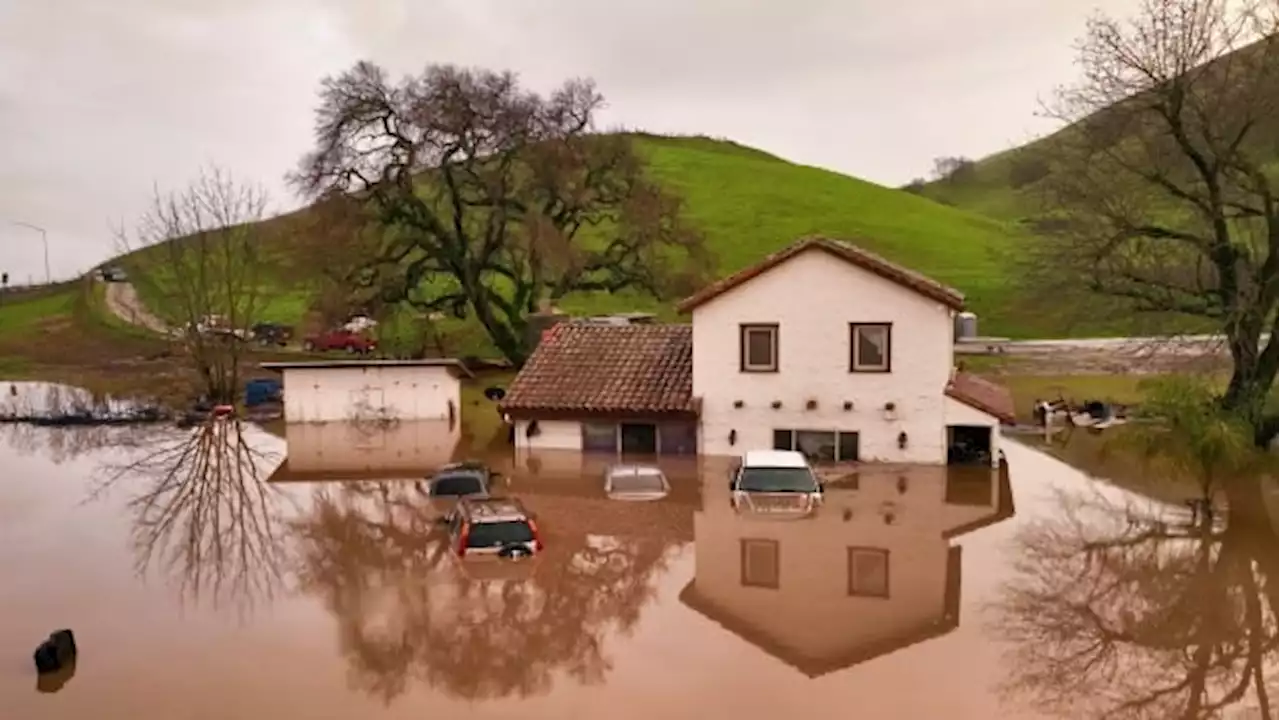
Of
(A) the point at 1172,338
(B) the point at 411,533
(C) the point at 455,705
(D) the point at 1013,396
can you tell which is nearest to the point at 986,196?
(D) the point at 1013,396

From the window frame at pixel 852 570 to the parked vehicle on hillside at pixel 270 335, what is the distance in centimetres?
4646

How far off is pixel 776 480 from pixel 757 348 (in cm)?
689

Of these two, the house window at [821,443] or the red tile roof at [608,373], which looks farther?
the red tile roof at [608,373]

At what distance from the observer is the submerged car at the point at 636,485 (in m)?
28.2

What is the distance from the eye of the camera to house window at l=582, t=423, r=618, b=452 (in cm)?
3431

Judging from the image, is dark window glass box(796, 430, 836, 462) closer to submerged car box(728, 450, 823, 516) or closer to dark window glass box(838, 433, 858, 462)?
dark window glass box(838, 433, 858, 462)

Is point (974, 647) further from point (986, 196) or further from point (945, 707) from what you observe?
point (986, 196)

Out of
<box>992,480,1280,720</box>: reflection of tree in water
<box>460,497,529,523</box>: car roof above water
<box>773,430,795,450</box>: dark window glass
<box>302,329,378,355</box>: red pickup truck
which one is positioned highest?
<box>302,329,378,355</box>: red pickup truck

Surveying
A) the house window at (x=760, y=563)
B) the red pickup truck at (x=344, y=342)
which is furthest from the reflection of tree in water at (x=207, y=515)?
the red pickup truck at (x=344, y=342)

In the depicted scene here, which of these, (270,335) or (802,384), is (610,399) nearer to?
(802,384)

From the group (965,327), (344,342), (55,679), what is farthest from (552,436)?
(965,327)

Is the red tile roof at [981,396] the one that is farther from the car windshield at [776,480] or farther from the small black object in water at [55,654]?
the small black object in water at [55,654]

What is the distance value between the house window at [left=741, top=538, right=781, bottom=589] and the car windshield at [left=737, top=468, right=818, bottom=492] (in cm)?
324

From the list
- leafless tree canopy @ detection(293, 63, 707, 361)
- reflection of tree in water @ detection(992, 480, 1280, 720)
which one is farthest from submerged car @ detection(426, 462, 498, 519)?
leafless tree canopy @ detection(293, 63, 707, 361)
